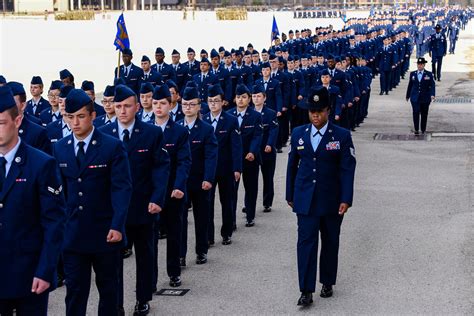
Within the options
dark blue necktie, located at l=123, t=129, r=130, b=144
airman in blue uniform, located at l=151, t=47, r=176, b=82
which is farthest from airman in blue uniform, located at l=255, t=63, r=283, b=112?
dark blue necktie, located at l=123, t=129, r=130, b=144

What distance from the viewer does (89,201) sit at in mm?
6469

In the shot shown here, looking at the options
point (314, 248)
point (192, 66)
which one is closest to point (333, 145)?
point (314, 248)

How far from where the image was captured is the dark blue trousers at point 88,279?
6.40 metres

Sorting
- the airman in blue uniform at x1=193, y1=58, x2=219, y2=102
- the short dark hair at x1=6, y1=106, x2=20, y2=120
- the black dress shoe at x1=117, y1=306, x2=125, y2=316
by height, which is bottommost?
the black dress shoe at x1=117, y1=306, x2=125, y2=316

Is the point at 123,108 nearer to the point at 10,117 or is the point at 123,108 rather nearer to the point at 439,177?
the point at 10,117

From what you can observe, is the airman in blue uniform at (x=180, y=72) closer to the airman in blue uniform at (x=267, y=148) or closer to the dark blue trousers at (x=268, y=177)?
the airman in blue uniform at (x=267, y=148)

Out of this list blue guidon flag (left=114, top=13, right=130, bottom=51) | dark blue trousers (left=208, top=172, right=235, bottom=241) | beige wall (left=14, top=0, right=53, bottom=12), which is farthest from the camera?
beige wall (left=14, top=0, right=53, bottom=12)

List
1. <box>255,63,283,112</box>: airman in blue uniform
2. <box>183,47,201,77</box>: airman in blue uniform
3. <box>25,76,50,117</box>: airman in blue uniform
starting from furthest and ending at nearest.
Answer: <box>183,47,201,77</box>: airman in blue uniform → <box>255,63,283,112</box>: airman in blue uniform → <box>25,76,50,117</box>: airman in blue uniform

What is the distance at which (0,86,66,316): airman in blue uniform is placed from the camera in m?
5.19

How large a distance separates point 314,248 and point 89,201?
2.13 metres

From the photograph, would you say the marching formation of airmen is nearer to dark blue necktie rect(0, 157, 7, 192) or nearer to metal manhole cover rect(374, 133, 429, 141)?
dark blue necktie rect(0, 157, 7, 192)

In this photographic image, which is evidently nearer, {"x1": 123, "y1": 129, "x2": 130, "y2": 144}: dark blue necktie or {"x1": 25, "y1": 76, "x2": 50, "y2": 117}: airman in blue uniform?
{"x1": 123, "y1": 129, "x2": 130, "y2": 144}: dark blue necktie

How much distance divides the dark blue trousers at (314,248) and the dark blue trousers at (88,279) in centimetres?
170

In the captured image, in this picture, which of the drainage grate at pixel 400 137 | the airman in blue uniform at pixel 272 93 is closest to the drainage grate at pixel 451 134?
the drainage grate at pixel 400 137
